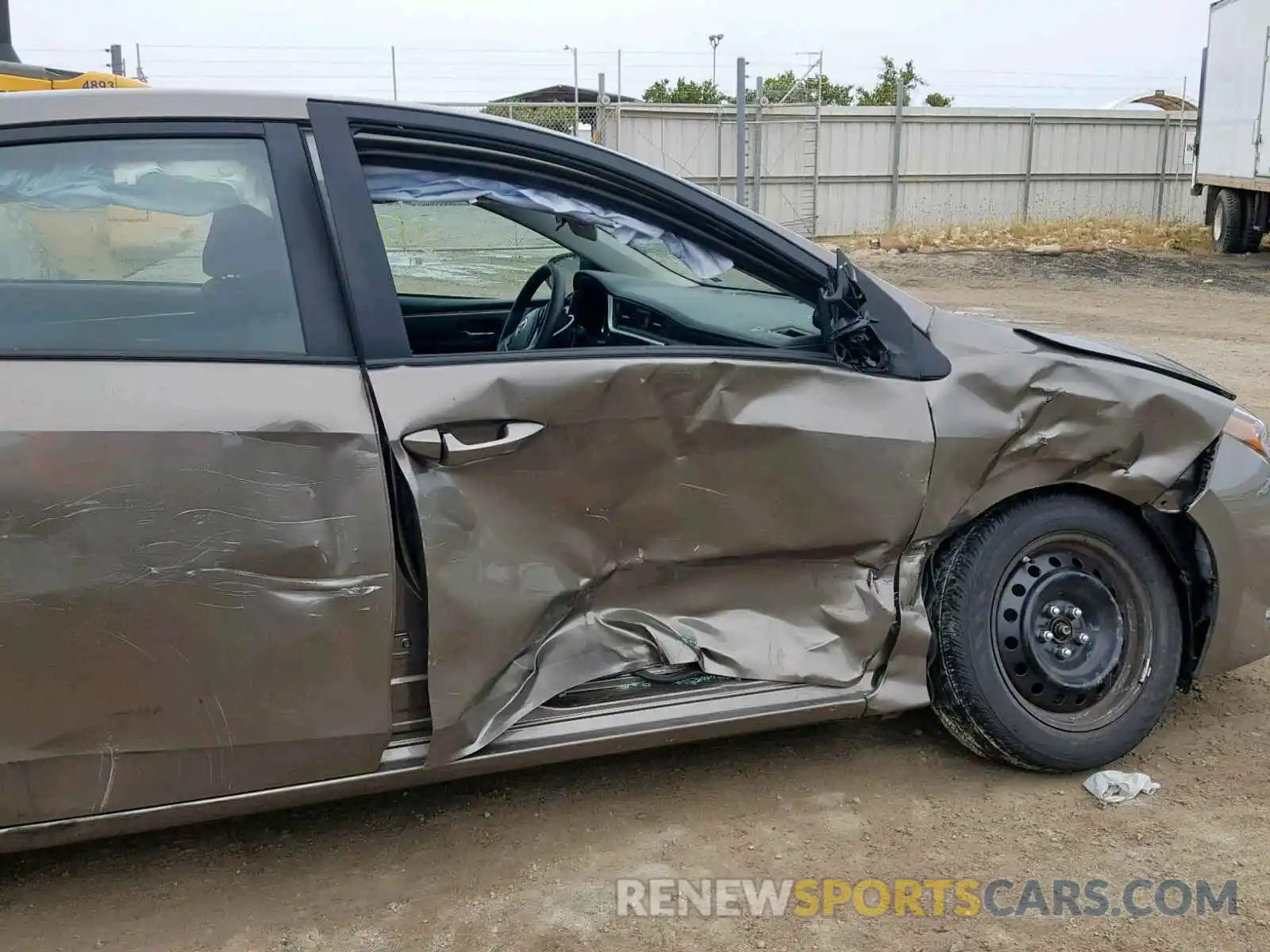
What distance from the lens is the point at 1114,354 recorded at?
3.12 meters

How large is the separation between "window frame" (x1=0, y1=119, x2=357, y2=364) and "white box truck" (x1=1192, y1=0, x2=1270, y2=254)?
16.2 meters

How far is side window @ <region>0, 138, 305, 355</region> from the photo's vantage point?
2318 millimetres

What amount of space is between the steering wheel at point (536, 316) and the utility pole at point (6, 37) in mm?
5491

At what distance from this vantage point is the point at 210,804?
244 cm

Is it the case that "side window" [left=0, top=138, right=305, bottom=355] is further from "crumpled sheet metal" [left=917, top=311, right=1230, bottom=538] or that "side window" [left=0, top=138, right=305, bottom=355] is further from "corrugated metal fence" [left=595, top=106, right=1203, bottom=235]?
"corrugated metal fence" [left=595, top=106, right=1203, bottom=235]

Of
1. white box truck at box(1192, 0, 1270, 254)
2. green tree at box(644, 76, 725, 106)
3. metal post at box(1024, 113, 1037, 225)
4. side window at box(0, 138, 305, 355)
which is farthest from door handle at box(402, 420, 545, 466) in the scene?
green tree at box(644, 76, 725, 106)

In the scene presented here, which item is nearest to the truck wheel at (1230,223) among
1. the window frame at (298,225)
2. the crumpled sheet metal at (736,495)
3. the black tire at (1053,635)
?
the crumpled sheet metal at (736,495)

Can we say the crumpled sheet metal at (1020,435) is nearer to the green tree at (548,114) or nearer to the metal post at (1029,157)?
the green tree at (548,114)

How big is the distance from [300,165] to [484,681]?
1251mm

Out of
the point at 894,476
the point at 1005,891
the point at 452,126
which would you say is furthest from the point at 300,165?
the point at 1005,891

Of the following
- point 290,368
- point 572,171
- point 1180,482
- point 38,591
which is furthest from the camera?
point 1180,482

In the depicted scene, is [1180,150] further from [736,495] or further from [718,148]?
[736,495]

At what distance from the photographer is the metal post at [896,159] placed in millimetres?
21141

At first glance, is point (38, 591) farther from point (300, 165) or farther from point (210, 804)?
point (300, 165)
